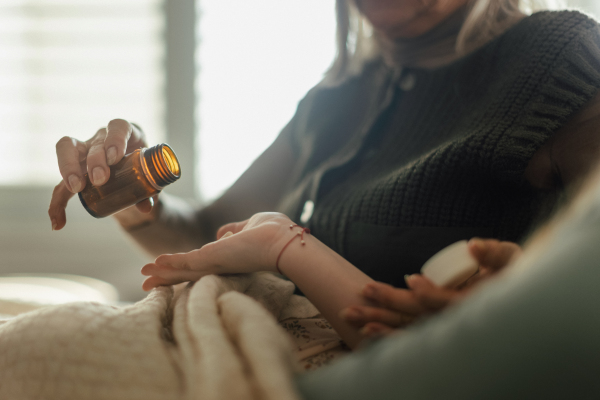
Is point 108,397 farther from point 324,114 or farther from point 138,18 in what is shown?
point 138,18

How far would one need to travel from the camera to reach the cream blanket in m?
0.26

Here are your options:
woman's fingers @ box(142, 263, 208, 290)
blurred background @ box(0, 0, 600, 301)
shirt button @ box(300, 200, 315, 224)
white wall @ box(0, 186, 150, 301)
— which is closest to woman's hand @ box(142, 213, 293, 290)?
woman's fingers @ box(142, 263, 208, 290)

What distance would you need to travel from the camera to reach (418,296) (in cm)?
32

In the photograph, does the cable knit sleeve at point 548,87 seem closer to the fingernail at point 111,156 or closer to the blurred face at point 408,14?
the blurred face at point 408,14

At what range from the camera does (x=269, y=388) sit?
248 millimetres

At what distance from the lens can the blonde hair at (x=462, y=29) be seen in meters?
0.67

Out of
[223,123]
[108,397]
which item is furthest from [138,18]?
[108,397]

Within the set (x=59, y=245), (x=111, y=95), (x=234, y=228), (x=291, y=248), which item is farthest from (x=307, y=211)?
(x=59, y=245)

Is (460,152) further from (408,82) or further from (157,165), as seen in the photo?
(157,165)

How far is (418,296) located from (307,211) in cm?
44

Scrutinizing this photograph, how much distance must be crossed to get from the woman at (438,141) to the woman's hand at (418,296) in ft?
0.52

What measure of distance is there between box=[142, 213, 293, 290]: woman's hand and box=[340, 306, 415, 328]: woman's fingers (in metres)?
0.13

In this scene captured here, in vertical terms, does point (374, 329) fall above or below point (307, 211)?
below

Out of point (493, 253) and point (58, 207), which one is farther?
point (58, 207)
